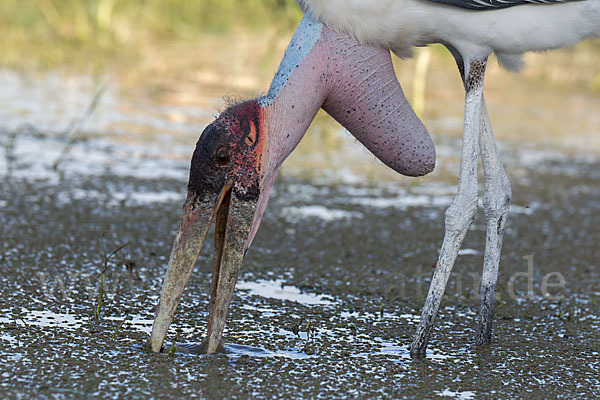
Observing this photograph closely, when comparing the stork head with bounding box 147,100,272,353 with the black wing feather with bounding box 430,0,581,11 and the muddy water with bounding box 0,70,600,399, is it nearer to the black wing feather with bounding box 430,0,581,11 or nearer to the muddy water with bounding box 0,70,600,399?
the muddy water with bounding box 0,70,600,399

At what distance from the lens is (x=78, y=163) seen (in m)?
6.54

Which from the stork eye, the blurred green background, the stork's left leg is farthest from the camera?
the blurred green background

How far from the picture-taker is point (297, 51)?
355 centimetres

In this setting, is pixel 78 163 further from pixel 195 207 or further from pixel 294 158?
pixel 195 207

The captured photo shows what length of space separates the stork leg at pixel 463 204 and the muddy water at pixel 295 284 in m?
0.14

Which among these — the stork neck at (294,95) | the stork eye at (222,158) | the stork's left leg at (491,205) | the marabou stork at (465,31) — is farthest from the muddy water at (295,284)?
the stork eye at (222,158)

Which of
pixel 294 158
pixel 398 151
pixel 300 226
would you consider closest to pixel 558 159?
pixel 294 158

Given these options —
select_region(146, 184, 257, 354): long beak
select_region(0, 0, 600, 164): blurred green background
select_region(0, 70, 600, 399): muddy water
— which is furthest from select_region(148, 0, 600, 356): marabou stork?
select_region(0, 0, 600, 164): blurred green background

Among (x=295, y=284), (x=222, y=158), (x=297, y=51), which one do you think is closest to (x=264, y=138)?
(x=222, y=158)

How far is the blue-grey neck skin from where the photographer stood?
11.4ft

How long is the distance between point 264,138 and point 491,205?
41.5 inches

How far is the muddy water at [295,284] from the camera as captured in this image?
3.28 metres

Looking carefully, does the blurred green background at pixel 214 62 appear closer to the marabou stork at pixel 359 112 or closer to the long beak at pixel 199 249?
the marabou stork at pixel 359 112

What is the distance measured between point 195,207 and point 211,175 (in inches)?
5.1
